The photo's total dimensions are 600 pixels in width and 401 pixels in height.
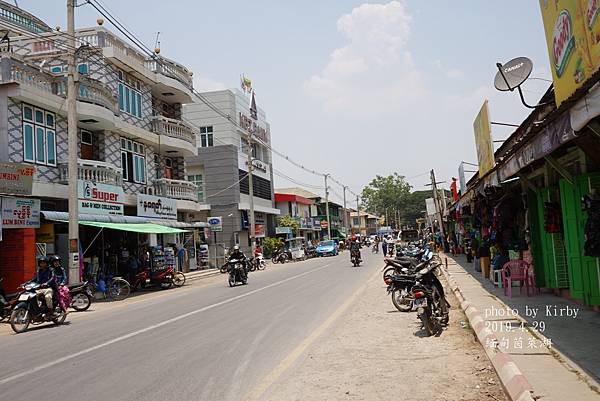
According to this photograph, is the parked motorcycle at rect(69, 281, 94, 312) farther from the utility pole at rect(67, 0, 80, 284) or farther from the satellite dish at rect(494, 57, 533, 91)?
the satellite dish at rect(494, 57, 533, 91)

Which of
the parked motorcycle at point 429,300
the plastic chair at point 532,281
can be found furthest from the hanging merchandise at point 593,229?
the plastic chair at point 532,281

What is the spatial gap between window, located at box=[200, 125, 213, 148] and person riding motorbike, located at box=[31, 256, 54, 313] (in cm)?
3352

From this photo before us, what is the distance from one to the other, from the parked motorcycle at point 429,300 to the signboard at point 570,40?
3534 mm

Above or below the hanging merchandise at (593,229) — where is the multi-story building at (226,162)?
above

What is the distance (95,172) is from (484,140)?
50.3 feet

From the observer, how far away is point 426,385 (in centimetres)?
587

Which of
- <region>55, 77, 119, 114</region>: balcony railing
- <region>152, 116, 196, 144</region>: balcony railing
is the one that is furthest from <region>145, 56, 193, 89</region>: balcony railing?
<region>55, 77, 119, 114</region>: balcony railing

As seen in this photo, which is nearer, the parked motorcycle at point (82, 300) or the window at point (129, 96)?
the parked motorcycle at point (82, 300)

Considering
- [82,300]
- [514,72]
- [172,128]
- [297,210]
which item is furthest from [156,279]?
[297,210]

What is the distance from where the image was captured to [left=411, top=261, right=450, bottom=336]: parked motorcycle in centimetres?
859

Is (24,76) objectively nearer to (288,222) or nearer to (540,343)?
(540,343)

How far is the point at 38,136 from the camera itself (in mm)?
19375

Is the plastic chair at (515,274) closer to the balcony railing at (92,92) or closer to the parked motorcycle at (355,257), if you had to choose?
the parked motorcycle at (355,257)

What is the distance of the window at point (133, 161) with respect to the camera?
25.5 m
